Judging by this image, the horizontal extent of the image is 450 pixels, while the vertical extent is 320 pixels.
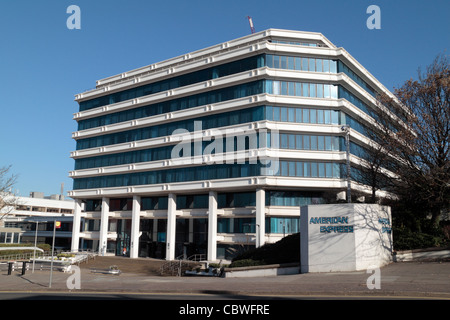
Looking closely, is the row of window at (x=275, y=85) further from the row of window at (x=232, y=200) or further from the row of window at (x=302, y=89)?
the row of window at (x=232, y=200)

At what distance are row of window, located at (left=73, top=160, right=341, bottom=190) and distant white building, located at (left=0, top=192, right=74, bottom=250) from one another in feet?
43.0

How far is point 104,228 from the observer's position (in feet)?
189

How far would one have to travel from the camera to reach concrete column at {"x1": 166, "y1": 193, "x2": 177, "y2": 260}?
163 ft

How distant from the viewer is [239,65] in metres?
46.7

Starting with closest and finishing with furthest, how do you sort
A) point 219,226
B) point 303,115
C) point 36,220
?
point 303,115 < point 219,226 < point 36,220

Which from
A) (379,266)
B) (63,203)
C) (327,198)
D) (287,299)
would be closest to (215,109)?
(327,198)

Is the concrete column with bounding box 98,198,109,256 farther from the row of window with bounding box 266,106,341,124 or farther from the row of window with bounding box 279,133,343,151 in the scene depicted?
the row of window with bounding box 279,133,343,151

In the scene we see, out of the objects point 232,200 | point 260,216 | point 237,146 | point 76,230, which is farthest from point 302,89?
point 76,230

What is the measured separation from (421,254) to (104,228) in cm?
4390

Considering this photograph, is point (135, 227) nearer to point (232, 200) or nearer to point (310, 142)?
point (232, 200)
